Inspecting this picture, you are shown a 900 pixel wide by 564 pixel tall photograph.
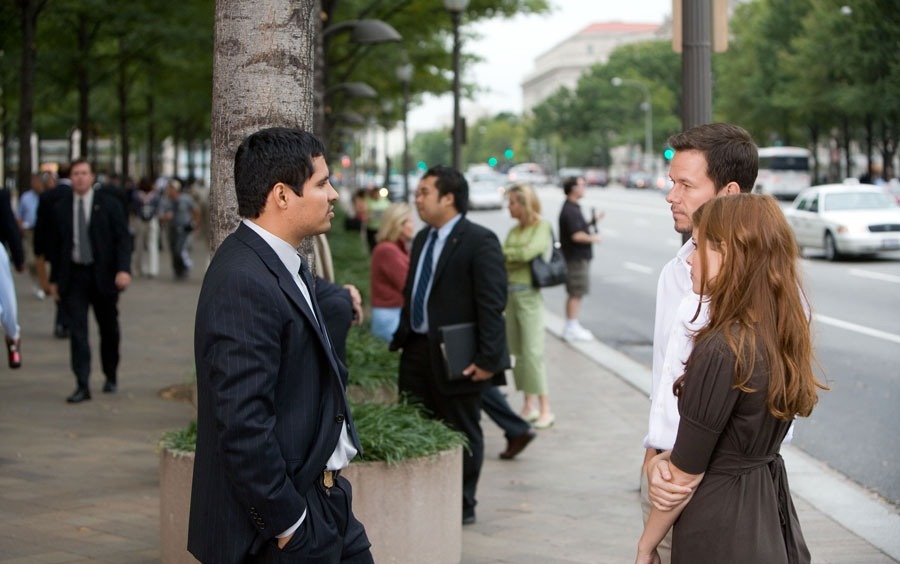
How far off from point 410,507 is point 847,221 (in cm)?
2235

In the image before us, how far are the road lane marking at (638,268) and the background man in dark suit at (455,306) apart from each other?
1891cm

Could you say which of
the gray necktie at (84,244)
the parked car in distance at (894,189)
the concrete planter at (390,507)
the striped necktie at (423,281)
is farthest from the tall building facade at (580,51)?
the concrete planter at (390,507)

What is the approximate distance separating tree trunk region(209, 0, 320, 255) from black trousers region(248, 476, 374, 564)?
6.40ft

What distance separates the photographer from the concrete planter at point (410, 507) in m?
5.56

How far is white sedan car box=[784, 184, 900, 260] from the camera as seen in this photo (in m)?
26.2

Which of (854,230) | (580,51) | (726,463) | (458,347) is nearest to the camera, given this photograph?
(726,463)

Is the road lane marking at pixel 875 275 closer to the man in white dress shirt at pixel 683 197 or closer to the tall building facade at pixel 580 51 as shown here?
the man in white dress shirt at pixel 683 197

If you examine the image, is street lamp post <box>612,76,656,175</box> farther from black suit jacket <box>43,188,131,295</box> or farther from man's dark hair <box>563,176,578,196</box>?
black suit jacket <box>43,188,131,295</box>

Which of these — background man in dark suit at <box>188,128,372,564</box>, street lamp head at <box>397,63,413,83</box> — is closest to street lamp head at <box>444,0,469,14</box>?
street lamp head at <box>397,63,413,83</box>

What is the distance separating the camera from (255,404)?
3197 millimetres

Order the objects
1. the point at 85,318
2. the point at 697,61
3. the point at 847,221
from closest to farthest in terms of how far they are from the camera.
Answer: the point at 697,61
the point at 85,318
the point at 847,221

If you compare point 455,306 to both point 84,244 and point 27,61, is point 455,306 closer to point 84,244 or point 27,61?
point 84,244

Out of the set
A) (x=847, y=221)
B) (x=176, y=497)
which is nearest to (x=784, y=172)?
(x=847, y=221)

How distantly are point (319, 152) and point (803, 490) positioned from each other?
521 cm
